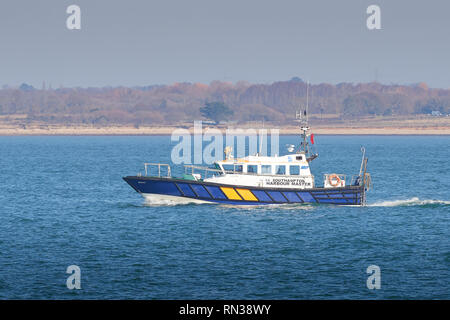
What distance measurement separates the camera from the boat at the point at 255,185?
4528 cm

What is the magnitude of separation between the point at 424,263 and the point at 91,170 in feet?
209

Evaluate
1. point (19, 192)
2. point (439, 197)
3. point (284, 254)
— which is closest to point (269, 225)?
point (284, 254)

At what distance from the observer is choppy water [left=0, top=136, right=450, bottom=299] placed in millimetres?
27828

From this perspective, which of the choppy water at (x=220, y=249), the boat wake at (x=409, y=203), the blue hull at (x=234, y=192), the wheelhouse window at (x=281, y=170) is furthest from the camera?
the boat wake at (x=409, y=203)

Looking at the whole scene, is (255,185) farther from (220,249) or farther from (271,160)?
(220,249)

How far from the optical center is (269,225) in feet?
135

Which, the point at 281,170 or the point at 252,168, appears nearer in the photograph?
the point at 252,168

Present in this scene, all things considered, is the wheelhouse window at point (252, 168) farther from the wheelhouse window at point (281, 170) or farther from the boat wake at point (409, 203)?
the boat wake at point (409, 203)

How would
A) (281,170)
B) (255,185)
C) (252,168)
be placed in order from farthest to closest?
1. (281,170)
2. (252,168)
3. (255,185)

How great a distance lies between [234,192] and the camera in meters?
45.3

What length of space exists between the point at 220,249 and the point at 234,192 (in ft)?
34.4

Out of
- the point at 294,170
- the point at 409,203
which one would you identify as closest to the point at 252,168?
the point at 294,170

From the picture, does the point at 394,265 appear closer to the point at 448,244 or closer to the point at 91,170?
the point at 448,244

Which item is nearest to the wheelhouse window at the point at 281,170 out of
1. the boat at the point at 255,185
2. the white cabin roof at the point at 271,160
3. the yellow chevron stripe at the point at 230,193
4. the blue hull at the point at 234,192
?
the boat at the point at 255,185
